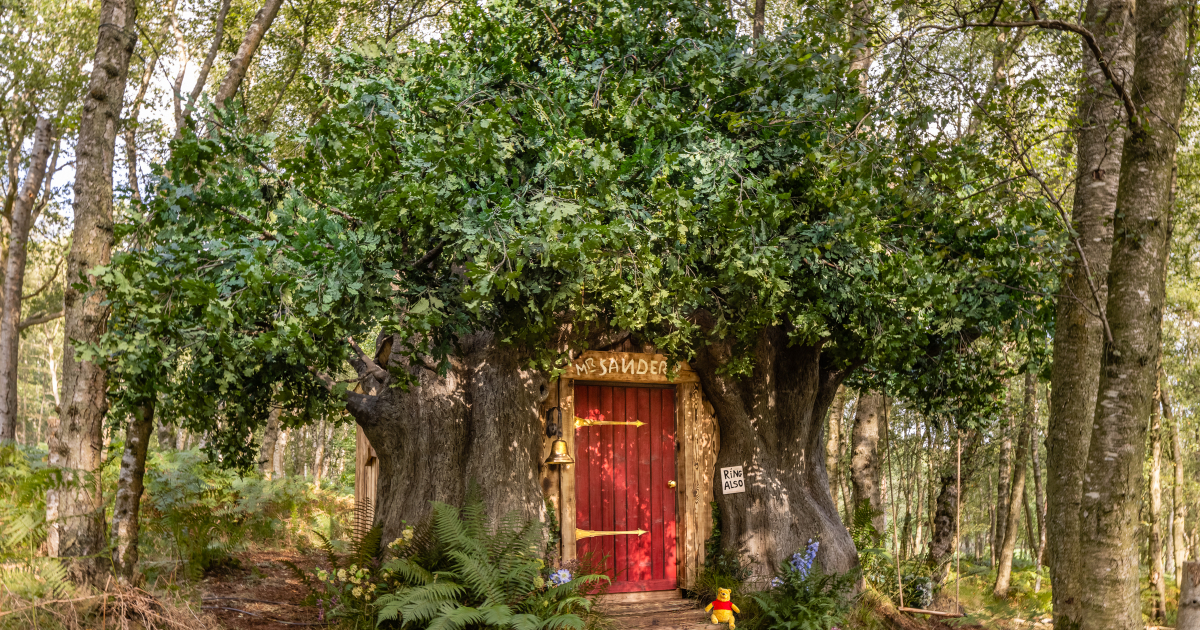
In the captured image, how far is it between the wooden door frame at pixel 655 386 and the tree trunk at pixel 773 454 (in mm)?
295

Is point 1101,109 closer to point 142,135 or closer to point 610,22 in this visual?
point 610,22

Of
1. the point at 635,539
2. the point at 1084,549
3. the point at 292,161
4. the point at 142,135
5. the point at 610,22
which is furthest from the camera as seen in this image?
the point at 142,135

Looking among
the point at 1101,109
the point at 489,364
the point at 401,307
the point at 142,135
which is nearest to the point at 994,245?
the point at 1101,109

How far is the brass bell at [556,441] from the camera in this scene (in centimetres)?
790

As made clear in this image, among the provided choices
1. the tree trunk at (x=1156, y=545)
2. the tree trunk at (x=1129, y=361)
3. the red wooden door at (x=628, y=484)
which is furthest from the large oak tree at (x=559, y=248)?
the tree trunk at (x=1156, y=545)

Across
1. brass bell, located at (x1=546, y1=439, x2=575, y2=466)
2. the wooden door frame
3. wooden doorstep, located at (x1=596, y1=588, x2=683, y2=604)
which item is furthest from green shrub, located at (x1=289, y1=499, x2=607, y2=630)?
wooden doorstep, located at (x1=596, y1=588, x2=683, y2=604)

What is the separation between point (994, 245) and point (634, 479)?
453 centimetres

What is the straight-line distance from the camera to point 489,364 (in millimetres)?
7742

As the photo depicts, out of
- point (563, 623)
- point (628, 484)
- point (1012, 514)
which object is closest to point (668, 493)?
point (628, 484)

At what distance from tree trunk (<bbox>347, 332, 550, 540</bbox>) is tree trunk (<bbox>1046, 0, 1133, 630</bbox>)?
14.8 feet

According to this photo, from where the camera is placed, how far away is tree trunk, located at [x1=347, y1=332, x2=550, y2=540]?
7.46m

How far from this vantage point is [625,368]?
28.3 feet

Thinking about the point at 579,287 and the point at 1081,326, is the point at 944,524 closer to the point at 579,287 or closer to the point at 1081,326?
the point at 1081,326

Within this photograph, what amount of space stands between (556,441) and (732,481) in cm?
214
